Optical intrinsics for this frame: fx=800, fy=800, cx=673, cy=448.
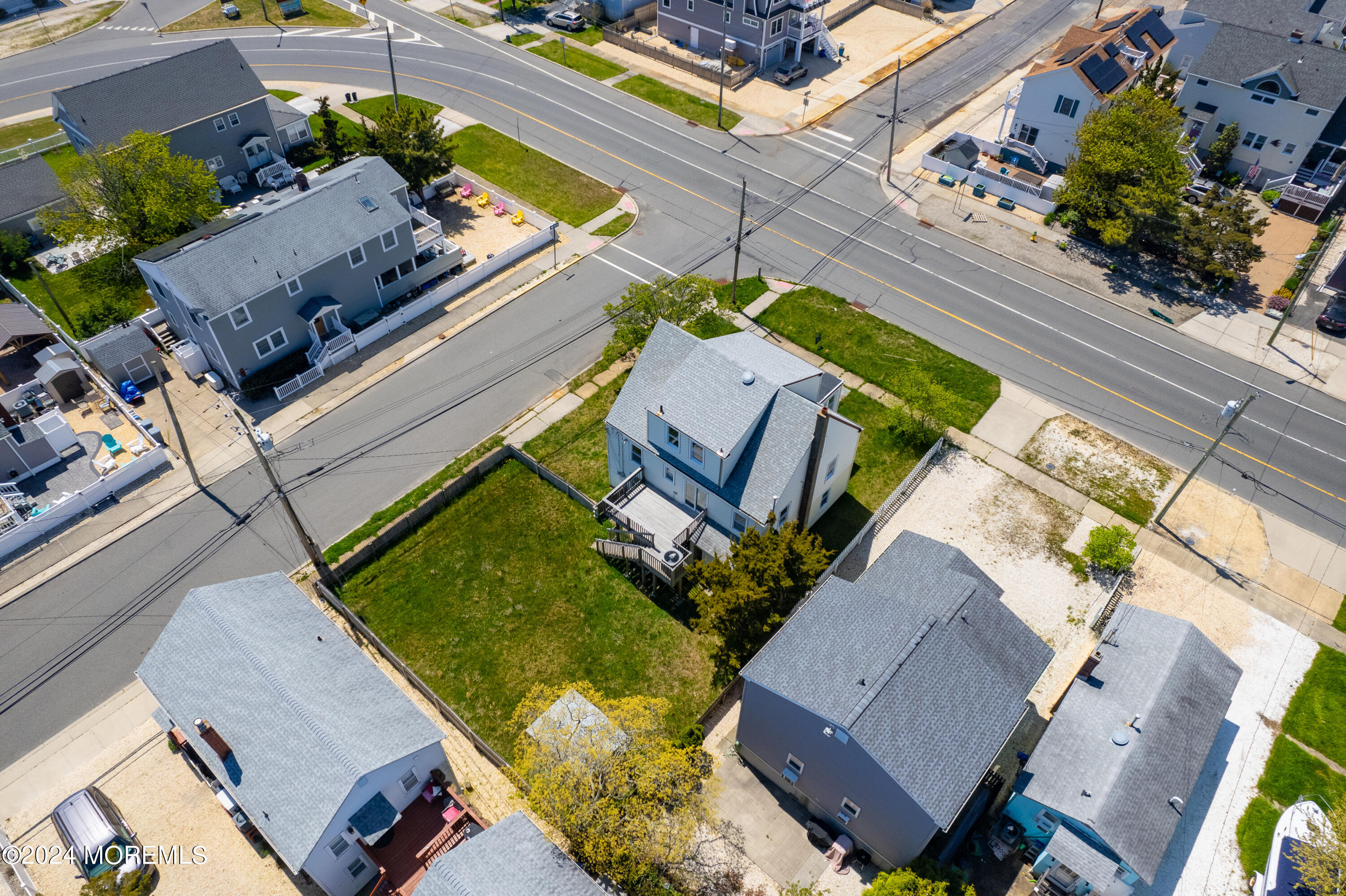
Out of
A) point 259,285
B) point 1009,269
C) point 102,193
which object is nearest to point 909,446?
point 1009,269

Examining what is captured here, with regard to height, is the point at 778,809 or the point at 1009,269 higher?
the point at 1009,269

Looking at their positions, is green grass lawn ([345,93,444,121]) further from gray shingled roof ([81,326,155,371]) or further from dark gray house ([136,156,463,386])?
gray shingled roof ([81,326,155,371])

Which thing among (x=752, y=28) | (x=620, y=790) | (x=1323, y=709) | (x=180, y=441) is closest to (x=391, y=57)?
(x=752, y=28)

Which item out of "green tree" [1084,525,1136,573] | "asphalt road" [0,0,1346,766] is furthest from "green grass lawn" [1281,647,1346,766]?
"asphalt road" [0,0,1346,766]

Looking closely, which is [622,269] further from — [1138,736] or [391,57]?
[1138,736]

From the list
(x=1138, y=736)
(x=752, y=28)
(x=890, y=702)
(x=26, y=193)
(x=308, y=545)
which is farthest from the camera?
(x=752, y=28)

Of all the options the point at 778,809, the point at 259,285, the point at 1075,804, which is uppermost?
the point at 259,285

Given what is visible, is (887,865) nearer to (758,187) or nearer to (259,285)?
(259,285)

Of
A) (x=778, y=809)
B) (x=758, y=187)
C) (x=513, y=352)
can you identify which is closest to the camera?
(x=778, y=809)
